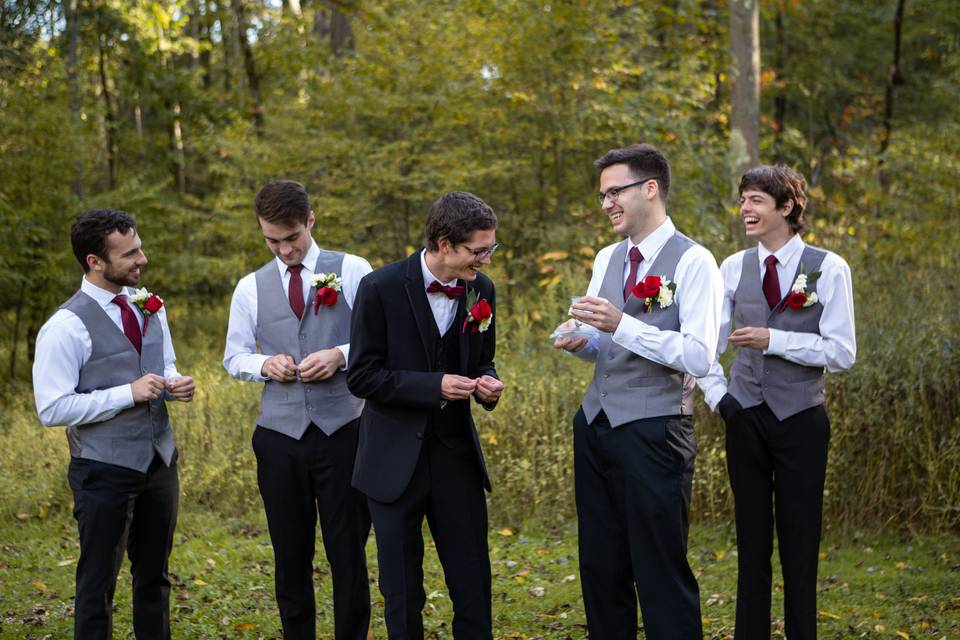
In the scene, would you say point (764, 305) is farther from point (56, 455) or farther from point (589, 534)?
point (56, 455)

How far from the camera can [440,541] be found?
4.04 m

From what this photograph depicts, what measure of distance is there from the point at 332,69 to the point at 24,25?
6637 mm

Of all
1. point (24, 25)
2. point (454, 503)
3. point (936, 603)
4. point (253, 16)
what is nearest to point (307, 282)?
point (454, 503)

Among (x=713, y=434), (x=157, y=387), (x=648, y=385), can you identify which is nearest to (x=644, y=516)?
(x=648, y=385)

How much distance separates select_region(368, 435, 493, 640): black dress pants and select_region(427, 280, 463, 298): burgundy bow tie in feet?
1.90

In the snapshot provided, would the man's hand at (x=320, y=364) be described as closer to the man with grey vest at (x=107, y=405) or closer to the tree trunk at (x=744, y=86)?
Answer: the man with grey vest at (x=107, y=405)

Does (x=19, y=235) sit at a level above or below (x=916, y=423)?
above

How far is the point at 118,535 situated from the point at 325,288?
1.40 meters

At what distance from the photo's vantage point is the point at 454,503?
13.2 feet

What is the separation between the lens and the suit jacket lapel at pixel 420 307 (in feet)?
13.0

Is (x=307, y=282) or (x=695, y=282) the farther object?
(x=307, y=282)

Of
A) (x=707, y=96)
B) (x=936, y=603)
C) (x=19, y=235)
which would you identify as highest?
(x=707, y=96)

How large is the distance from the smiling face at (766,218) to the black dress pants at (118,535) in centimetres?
287

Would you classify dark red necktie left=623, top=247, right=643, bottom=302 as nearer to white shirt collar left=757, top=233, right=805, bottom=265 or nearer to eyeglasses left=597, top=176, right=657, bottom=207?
eyeglasses left=597, top=176, right=657, bottom=207
